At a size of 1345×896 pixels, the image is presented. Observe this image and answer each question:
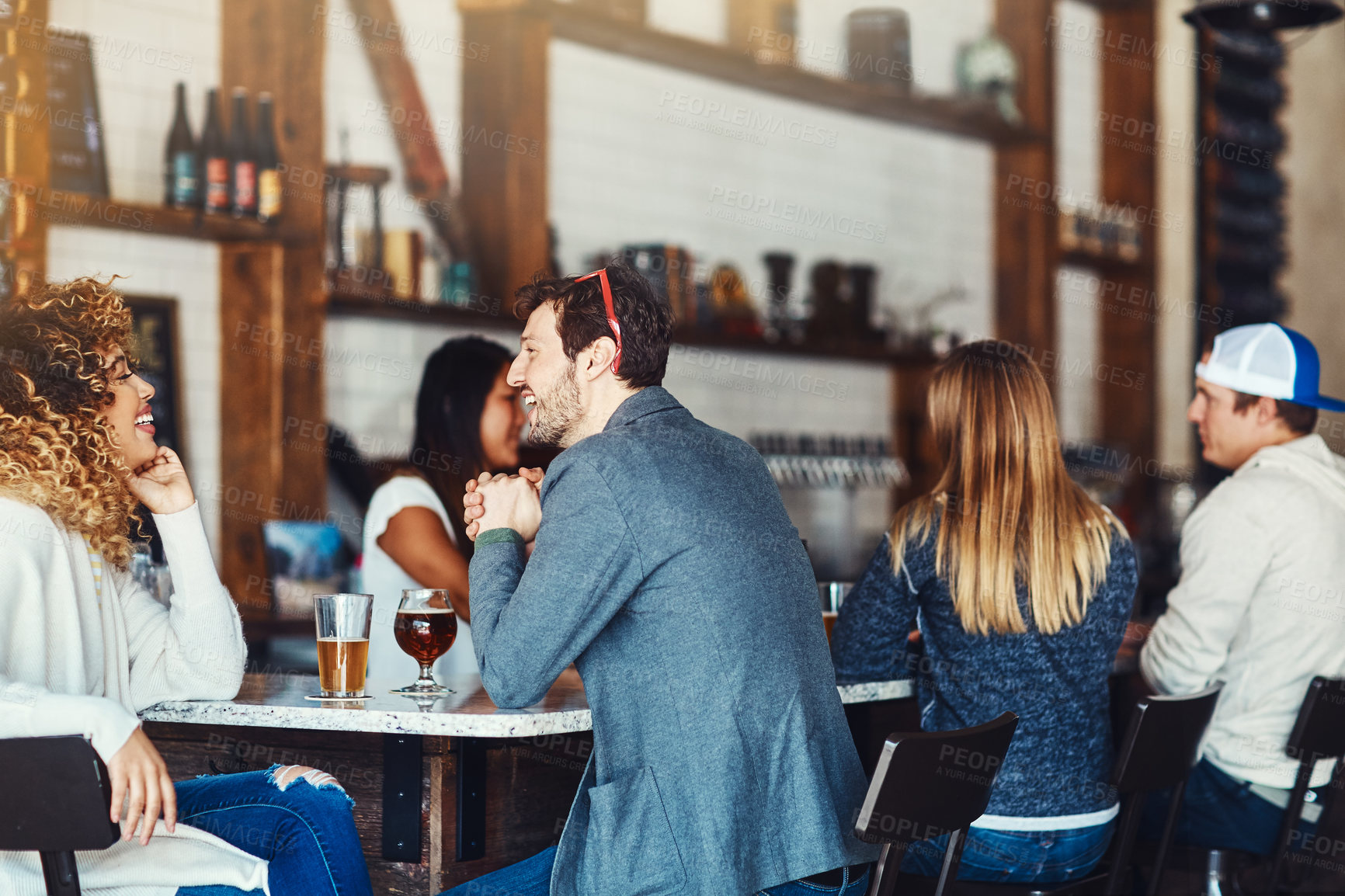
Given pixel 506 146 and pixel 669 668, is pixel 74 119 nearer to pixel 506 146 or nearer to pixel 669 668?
pixel 506 146

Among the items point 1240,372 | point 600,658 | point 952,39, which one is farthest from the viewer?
point 952,39

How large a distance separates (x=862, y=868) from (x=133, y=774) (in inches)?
36.0

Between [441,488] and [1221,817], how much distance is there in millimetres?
1607

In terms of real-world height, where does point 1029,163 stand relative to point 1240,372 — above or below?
above

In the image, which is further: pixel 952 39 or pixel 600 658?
pixel 952 39

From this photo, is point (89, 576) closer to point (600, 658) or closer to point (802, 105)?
point (600, 658)

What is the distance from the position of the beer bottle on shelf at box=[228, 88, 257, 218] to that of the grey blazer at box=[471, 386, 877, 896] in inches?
95.3

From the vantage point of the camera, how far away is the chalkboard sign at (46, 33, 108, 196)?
3.47 m

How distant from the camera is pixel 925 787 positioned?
64.7 inches

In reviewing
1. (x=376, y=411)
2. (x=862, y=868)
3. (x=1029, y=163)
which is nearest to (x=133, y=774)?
(x=862, y=868)

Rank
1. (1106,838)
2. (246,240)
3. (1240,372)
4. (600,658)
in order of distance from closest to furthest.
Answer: (600,658), (1106,838), (1240,372), (246,240)

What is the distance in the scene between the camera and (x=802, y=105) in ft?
18.8

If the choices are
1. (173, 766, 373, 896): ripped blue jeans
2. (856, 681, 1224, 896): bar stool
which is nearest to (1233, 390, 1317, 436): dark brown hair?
(856, 681, 1224, 896): bar stool

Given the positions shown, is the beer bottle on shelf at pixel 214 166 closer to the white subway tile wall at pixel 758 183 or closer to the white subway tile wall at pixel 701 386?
the white subway tile wall at pixel 701 386
